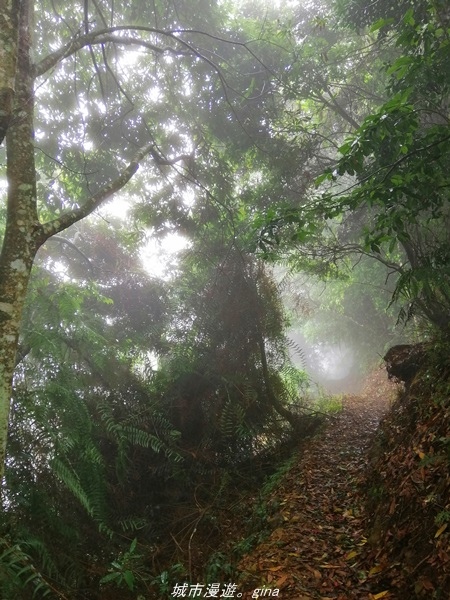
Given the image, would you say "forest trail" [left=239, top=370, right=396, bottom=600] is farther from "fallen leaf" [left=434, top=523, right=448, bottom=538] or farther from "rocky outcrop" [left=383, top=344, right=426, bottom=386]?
"rocky outcrop" [left=383, top=344, right=426, bottom=386]

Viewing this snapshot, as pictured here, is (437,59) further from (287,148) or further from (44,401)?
(44,401)

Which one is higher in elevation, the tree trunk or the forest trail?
the tree trunk

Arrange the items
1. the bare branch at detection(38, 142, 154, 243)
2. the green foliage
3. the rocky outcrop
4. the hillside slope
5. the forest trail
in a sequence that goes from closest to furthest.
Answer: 1. the green foliage
2. the hillside slope
3. the forest trail
4. the bare branch at detection(38, 142, 154, 243)
5. the rocky outcrop

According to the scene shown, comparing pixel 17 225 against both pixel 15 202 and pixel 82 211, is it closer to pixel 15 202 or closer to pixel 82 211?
pixel 15 202

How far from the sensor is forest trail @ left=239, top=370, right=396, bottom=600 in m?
3.25

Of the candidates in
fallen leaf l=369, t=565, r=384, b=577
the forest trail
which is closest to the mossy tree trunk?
the forest trail

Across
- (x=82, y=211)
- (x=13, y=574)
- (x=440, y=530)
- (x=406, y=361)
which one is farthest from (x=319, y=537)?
(x=82, y=211)

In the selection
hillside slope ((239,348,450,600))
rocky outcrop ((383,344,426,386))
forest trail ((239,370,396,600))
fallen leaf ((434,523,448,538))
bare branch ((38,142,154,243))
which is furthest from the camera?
rocky outcrop ((383,344,426,386))

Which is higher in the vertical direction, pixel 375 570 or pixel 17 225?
pixel 17 225

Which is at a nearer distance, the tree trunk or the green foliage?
the green foliage

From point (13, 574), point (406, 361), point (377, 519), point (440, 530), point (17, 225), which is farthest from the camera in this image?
point (406, 361)

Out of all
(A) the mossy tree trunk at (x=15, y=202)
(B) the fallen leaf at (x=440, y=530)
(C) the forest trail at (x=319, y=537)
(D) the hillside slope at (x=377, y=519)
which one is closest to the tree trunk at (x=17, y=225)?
(A) the mossy tree trunk at (x=15, y=202)

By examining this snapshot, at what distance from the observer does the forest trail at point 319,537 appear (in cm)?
325

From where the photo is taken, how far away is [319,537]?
3986mm
